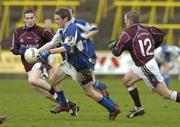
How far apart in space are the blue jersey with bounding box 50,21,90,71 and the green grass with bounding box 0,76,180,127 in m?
0.96

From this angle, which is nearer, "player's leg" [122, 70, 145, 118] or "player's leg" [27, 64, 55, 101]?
"player's leg" [122, 70, 145, 118]

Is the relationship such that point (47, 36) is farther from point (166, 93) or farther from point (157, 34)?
point (166, 93)

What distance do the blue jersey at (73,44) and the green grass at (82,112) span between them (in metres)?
0.96

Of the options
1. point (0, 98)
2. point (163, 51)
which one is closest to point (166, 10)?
point (163, 51)

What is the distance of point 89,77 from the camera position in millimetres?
12094

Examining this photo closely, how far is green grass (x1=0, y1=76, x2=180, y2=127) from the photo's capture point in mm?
11453

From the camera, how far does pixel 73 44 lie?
458 inches

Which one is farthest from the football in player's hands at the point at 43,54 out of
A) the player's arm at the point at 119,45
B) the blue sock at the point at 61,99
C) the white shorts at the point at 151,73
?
the white shorts at the point at 151,73

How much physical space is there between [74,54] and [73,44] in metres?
0.40

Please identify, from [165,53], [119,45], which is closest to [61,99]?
[119,45]

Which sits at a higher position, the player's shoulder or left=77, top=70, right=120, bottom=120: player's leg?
the player's shoulder

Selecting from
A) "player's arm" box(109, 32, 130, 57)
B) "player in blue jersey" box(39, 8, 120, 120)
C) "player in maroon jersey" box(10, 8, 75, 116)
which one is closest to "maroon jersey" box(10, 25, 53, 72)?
"player in maroon jersey" box(10, 8, 75, 116)

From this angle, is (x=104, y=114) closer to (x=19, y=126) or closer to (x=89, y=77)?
(x=89, y=77)

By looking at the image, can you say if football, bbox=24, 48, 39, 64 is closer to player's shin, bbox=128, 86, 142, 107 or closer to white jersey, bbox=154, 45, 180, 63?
player's shin, bbox=128, 86, 142, 107
